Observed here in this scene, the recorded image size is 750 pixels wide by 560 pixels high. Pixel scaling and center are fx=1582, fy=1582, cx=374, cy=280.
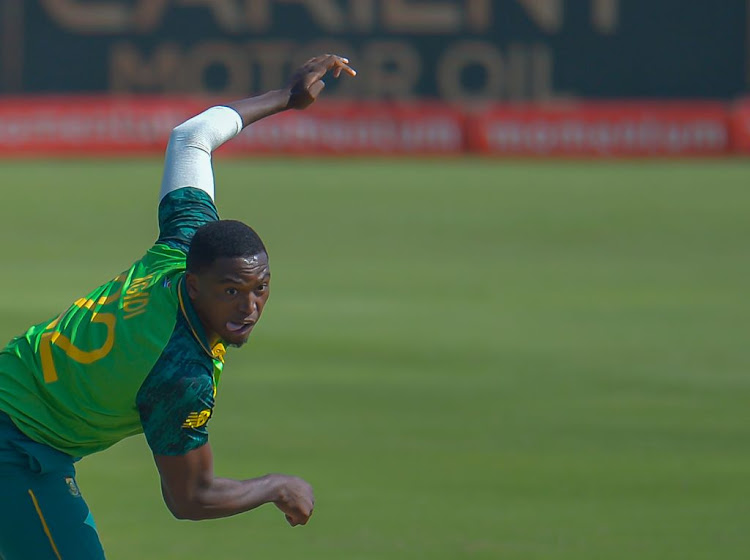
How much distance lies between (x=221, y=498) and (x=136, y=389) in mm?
449

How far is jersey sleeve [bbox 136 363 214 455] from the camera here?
16.0 ft

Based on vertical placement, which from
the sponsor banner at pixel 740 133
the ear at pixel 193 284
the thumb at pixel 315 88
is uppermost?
the thumb at pixel 315 88

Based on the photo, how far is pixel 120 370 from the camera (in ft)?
16.2

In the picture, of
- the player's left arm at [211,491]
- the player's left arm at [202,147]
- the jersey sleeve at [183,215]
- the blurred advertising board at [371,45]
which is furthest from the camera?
the blurred advertising board at [371,45]

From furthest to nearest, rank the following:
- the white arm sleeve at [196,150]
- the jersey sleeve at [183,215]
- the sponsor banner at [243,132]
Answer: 1. the sponsor banner at [243,132]
2. the white arm sleeve at [196,150]
3. the jersey sleeve at [183,215]

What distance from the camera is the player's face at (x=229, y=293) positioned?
16.0 feet

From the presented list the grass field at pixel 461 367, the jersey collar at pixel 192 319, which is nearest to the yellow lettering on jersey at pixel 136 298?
the jersey collar at pixel 192 319

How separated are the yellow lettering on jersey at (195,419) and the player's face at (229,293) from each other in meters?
0.25

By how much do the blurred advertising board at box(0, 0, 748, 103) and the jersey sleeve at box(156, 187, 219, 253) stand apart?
33.9 meters

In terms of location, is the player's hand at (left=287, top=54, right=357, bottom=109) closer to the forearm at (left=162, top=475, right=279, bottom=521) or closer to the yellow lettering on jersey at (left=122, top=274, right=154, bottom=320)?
the yellow lettering on jersey at (left=122, top=274, right=154, bottom=320)

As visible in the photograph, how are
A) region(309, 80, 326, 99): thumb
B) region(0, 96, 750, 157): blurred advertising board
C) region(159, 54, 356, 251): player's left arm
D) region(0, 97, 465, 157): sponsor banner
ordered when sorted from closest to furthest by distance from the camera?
1. region(159, 54, 356, 251): player's left arm
2. region(309, 80, 326, 99): thumb
3. region(0, 97, 465, 157): sponsor banner
4. region(0, 96, 750, 157): blurred advertising board

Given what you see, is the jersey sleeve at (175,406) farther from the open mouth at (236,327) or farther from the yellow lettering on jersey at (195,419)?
the open mouth at (236,327)

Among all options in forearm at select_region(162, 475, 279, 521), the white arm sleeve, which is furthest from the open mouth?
the white arm sleeve

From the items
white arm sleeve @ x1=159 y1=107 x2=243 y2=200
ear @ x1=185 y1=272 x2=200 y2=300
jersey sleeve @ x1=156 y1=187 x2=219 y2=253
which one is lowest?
ear @ x1=185 y1=272 x2=200 y2=300
